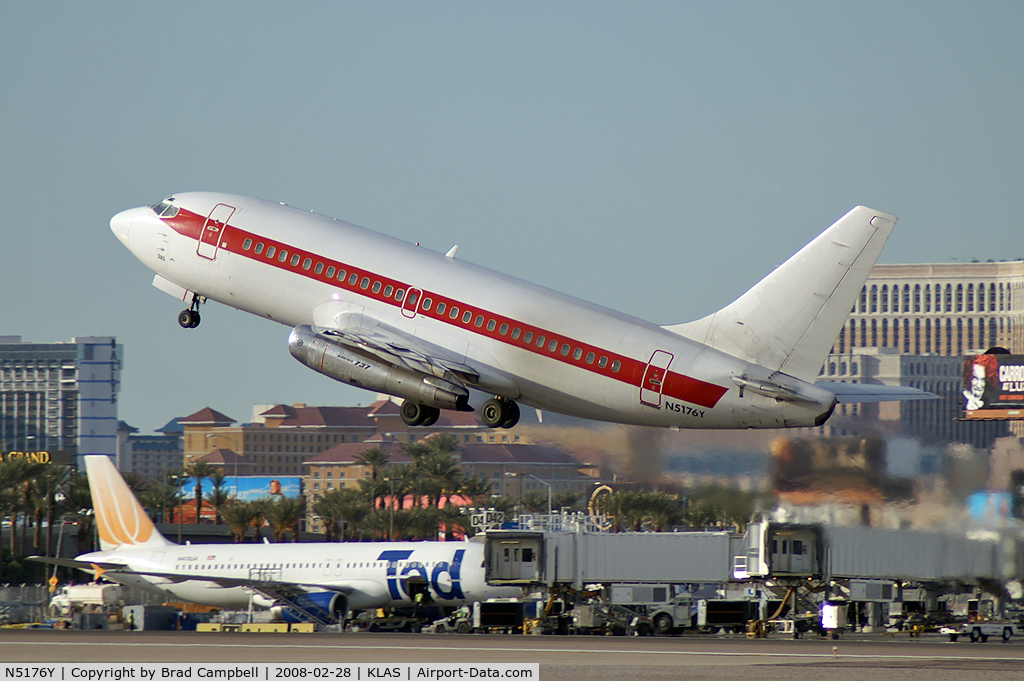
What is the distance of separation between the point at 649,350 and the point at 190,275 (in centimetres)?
1892

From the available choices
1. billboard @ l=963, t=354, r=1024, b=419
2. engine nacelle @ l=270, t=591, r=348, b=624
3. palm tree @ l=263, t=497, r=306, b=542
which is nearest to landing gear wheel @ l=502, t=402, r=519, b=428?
engine nacelle @ l=270, t=591, r=348, b=624

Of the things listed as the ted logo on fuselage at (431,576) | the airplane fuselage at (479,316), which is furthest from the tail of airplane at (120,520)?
the airplane fuselage at (479,316)

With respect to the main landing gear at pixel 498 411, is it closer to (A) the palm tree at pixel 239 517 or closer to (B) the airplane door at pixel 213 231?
(B) the airplane door at pixel 213 231

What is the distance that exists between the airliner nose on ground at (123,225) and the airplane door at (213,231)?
523cm

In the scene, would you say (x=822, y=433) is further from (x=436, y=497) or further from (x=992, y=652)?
(x=436, y=497)

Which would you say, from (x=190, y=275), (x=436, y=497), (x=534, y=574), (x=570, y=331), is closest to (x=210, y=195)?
(x=190, y=275)

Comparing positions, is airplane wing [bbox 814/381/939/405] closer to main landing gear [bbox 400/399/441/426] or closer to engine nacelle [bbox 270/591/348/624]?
main landing gear [bbox 400/399/441/426]

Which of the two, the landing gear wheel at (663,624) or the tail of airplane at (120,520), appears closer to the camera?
the landing gear wheel at (663,624)

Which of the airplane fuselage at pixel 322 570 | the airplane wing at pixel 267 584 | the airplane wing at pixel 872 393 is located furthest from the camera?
the airplane wing at pixel 267 584

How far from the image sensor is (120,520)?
319ft

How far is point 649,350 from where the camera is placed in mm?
47531

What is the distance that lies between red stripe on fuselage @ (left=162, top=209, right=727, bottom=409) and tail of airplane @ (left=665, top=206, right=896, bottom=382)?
2.30 m
